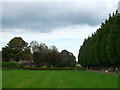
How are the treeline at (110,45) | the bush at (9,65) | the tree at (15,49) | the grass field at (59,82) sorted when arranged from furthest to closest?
the tree at (15,49)
the bush at (9,65)
the treeline at (110,45)
the grass field at (59,82)

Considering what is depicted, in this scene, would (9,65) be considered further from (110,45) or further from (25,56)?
(110,45)

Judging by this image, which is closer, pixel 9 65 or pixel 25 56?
pixel 9 65

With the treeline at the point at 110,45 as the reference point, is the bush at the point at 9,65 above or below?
below

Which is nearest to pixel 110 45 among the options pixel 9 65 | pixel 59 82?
pixel 59 82

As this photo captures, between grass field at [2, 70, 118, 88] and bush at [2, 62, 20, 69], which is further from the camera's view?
bush at [2, 62, 20, 69]

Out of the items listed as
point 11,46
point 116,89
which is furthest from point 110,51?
point 11,46

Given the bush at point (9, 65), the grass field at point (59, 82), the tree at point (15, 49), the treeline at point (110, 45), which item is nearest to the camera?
the grass field at point (59, 82)

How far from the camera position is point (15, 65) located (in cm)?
8000

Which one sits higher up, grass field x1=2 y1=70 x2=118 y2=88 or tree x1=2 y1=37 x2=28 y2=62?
tree x1=2 y1=37 x2=28 y2=62

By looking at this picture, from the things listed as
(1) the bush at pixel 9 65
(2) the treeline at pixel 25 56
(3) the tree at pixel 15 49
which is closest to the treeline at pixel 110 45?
(1) the bush at pixel 9 65

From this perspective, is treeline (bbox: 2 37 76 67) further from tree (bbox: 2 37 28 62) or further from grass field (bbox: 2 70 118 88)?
grass field (bbox: 2 70 118 88)

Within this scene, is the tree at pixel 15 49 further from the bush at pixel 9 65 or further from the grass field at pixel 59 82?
the grass field at pixel 59 82

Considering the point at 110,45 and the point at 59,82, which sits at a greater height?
the point at 110,45

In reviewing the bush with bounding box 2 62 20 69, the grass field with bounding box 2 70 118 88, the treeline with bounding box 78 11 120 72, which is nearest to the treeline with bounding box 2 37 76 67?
the bush with bounding box 2 62 20 69
